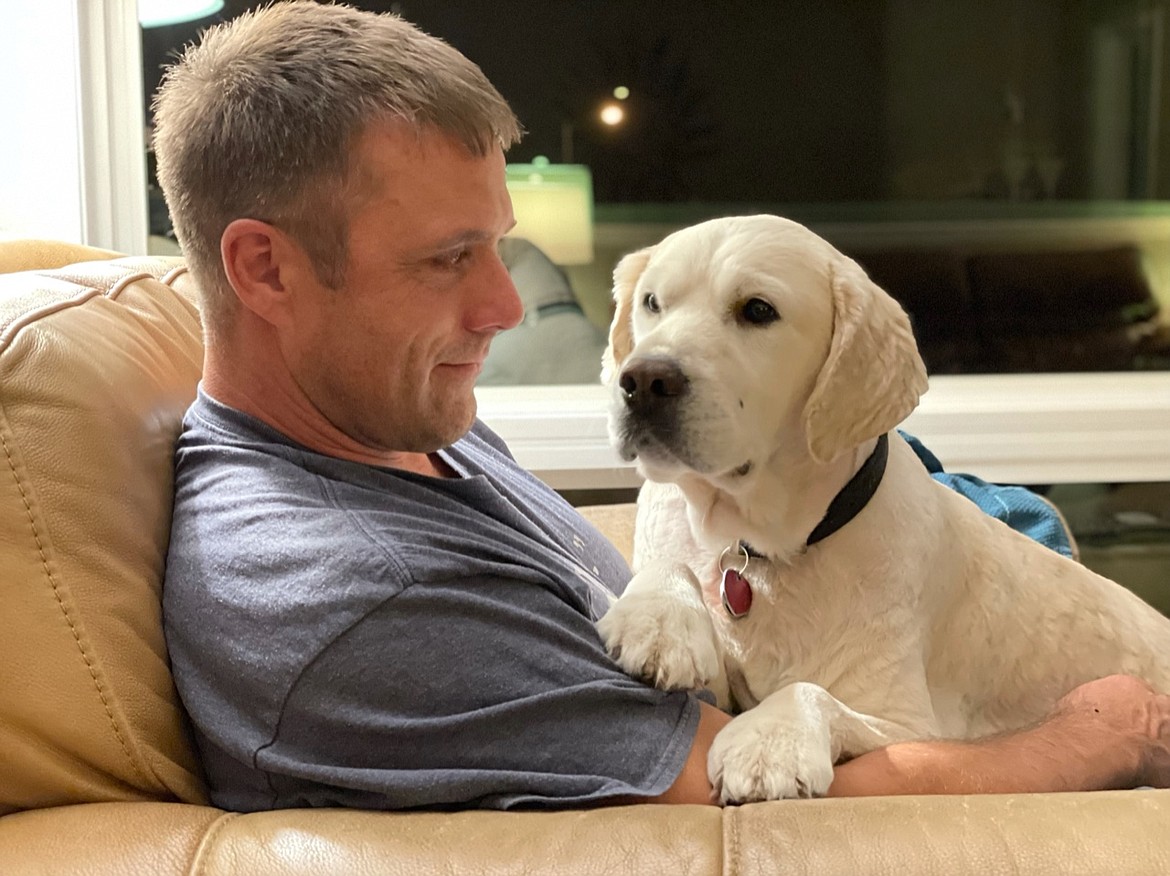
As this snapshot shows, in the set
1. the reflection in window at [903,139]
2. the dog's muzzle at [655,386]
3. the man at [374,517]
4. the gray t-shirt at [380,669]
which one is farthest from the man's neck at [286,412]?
the reflection in window at [903,139]

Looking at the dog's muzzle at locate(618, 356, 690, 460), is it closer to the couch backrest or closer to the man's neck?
the man's neck

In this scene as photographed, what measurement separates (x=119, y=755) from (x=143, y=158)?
201 cm

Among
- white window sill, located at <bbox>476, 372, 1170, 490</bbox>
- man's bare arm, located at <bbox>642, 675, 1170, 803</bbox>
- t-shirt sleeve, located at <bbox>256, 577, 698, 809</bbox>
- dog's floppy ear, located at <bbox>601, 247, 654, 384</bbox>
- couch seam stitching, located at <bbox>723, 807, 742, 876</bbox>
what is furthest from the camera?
white window sill, located at <bbox>476, 372, 1170, 490</bbox>

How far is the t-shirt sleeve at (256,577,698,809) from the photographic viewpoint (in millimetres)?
1045

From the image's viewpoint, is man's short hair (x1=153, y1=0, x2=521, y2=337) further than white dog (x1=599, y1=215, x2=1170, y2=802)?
No

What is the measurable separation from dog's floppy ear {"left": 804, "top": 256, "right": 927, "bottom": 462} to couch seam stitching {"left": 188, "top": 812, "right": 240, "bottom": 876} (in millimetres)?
709

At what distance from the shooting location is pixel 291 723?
1.06 metres

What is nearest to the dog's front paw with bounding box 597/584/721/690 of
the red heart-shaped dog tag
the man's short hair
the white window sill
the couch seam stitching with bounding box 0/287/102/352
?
the red heart-shaped dog tag

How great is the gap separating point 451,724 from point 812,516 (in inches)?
20.6

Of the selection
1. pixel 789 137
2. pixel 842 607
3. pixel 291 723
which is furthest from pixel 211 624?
pixel 789 137

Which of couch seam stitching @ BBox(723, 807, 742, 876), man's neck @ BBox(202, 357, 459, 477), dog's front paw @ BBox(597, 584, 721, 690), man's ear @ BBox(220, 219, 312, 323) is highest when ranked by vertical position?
man's ear @ BBox(220, 219, 312, 323)

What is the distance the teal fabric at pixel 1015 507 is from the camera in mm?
2145

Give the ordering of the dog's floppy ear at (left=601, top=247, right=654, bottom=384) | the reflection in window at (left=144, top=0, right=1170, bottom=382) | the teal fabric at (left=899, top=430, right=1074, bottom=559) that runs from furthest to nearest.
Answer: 1. the reflection in window at (left=144, top=0, right=1170, bottom=382)
2. the teal fabric at (left=899, top=430, right=1074, bottom=559)
3. the dog's floppy ear at (left=601, top=247, right=654, bottom=384)

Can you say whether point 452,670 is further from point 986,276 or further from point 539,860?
point 986,276
